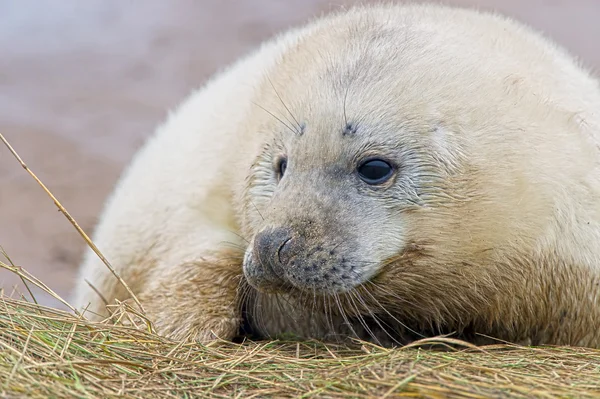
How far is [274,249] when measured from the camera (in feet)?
11.7

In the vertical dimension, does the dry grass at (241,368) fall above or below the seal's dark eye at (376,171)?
below

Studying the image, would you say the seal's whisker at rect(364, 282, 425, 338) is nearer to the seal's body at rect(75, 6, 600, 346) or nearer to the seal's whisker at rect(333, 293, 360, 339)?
the seal's body at rect(75, 6, 600, 346)

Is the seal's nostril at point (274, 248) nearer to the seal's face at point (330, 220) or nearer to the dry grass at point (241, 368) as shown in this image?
the seal's face at point (330, 220)

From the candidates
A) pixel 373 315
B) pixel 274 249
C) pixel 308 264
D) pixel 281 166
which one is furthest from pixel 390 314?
pixel 281 166

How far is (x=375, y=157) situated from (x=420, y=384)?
0.97 meters

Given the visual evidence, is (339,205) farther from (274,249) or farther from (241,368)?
(241,368)

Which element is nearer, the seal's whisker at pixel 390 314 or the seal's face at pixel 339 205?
the seal's face at pixel 339 205

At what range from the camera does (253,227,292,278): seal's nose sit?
357cm

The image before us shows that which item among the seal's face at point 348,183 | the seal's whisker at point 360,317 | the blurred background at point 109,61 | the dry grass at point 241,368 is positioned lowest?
the dry grass at point 241,368

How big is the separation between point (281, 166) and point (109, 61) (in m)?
6.93

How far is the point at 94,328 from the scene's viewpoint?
3.71m

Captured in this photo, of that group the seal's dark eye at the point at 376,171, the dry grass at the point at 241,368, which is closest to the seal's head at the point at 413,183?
the seal's dark eye at the point at 376,171

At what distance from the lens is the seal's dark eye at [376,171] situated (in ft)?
12.2

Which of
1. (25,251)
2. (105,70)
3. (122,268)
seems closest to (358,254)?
(122,268)
